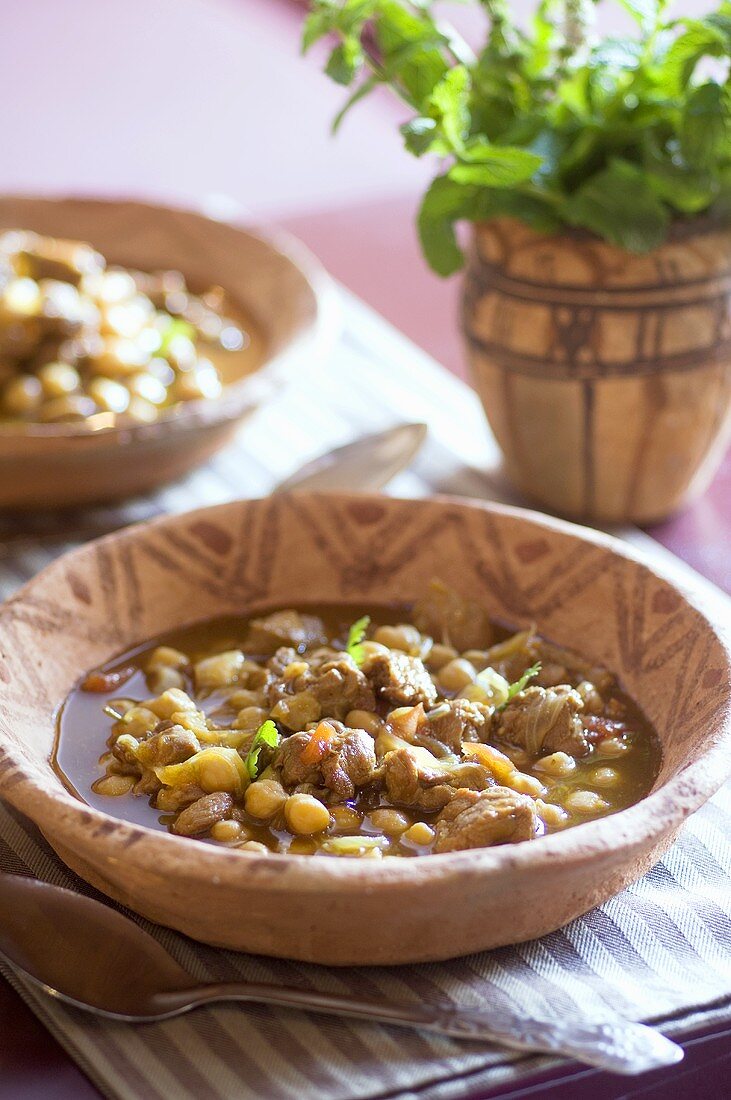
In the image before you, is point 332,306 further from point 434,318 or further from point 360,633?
point 360,633

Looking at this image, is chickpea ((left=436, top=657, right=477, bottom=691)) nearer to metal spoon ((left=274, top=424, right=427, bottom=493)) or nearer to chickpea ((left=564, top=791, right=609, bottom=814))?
chickpea ((left=564, top=791, right=609, bottom=814))

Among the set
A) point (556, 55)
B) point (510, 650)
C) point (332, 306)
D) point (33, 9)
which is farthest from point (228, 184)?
point (510, 650)

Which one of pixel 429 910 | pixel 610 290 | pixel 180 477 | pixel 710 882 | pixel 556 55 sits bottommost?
pixel 180 477

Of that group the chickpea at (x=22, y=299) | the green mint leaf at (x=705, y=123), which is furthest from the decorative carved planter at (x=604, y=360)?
the chickpea at (x=22, y=299)

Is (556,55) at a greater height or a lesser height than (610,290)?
greater

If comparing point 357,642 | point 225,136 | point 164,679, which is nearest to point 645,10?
point 357,642

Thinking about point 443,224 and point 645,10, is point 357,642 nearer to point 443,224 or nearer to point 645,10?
point 443,224
